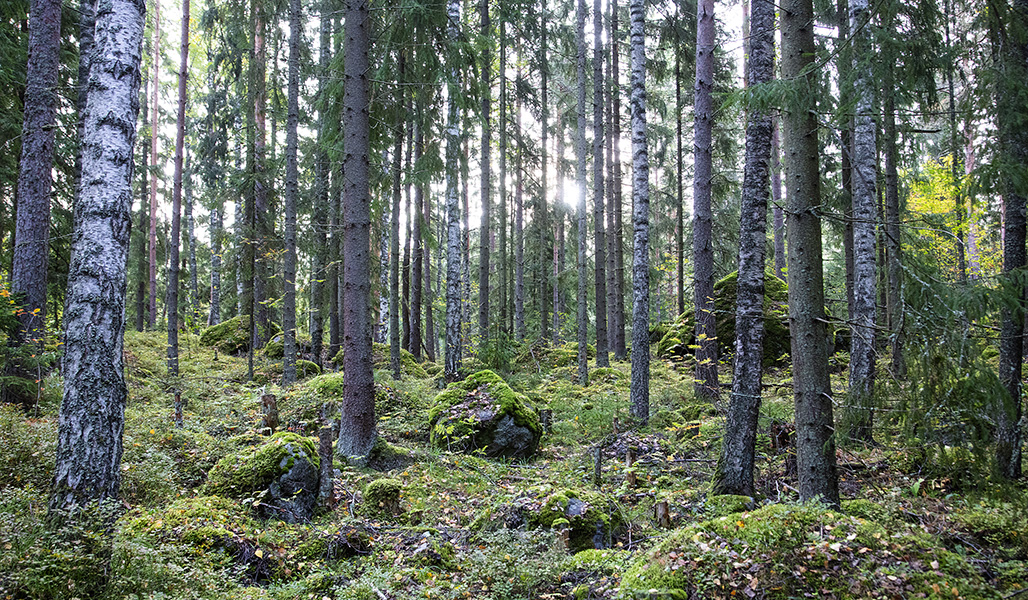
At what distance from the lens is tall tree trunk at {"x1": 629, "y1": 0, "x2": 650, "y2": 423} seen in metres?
9.33

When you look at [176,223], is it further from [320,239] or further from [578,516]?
A: [578,516]

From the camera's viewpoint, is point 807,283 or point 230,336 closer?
point 807,283

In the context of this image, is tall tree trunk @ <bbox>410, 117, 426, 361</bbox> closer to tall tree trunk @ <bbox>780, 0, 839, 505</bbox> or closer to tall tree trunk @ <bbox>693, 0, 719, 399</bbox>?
tall tree trunk @ <bbox>693, 0, 719, 399</bbox>

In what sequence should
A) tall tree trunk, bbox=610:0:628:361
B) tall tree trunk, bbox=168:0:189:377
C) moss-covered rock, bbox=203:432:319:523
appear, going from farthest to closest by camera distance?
tall tree trunk, bbox=610:0:628:361 → tall tree trunk, bbox=168:0:189:377 → moss-covered rock, bbox=203:432:319:523

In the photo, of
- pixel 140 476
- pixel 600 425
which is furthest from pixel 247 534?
pixel 600 425

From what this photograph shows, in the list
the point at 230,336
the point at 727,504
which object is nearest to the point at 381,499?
the point at 727,504

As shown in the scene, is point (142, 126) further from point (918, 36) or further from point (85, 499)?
point (918, 36)

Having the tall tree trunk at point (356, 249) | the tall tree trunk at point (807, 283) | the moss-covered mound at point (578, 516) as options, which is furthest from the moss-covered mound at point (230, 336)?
A: the tall tree trunk at point (807, 283)

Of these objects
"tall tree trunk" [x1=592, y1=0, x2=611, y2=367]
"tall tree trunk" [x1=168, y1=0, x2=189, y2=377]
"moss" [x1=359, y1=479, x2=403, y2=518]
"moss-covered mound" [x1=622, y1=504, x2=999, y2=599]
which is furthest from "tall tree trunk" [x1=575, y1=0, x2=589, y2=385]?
"tall tree trunk" [x1=168, y1=0, x2=189, y2=377]

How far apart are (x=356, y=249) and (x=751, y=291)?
5.37m

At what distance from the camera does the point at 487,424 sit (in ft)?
27.3

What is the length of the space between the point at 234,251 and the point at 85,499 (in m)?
11.9

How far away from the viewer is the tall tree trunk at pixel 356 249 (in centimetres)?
744

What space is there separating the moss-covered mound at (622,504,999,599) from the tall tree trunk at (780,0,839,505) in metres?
0.61
